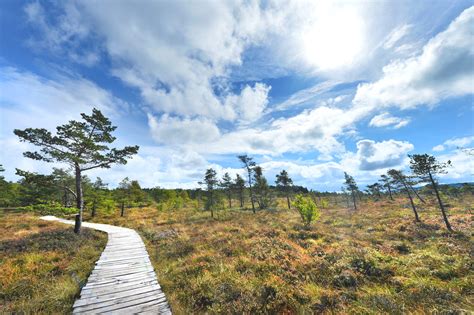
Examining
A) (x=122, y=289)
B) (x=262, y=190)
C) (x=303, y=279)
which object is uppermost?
(x=262, y=190)

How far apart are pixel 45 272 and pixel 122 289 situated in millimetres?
4816

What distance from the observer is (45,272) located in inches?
329

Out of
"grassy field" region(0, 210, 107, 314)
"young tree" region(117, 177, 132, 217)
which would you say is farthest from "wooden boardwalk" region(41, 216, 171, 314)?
"young tree" region(117, 177, 132, 217)

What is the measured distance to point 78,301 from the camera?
5.80m

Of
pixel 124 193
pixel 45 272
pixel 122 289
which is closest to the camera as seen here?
pixel 122 289

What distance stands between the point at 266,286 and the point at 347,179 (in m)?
53.3

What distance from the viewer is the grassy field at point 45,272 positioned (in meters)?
5.75

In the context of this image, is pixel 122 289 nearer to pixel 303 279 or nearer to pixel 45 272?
pixel 45 272

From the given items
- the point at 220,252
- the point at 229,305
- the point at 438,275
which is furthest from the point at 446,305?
the point at 220,252

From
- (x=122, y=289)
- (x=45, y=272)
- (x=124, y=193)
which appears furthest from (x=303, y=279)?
(x=124, y=193)

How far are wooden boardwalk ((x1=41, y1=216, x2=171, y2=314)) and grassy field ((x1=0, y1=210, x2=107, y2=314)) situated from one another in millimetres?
406

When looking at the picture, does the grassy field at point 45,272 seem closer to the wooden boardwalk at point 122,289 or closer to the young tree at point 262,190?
the wooden boardwalk at point 122,289

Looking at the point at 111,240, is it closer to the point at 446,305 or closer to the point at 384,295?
the point at 384,295

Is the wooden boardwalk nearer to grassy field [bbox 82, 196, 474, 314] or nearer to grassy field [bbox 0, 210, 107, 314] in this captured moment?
grassy field [bbox 0, 210, 107, 314]
